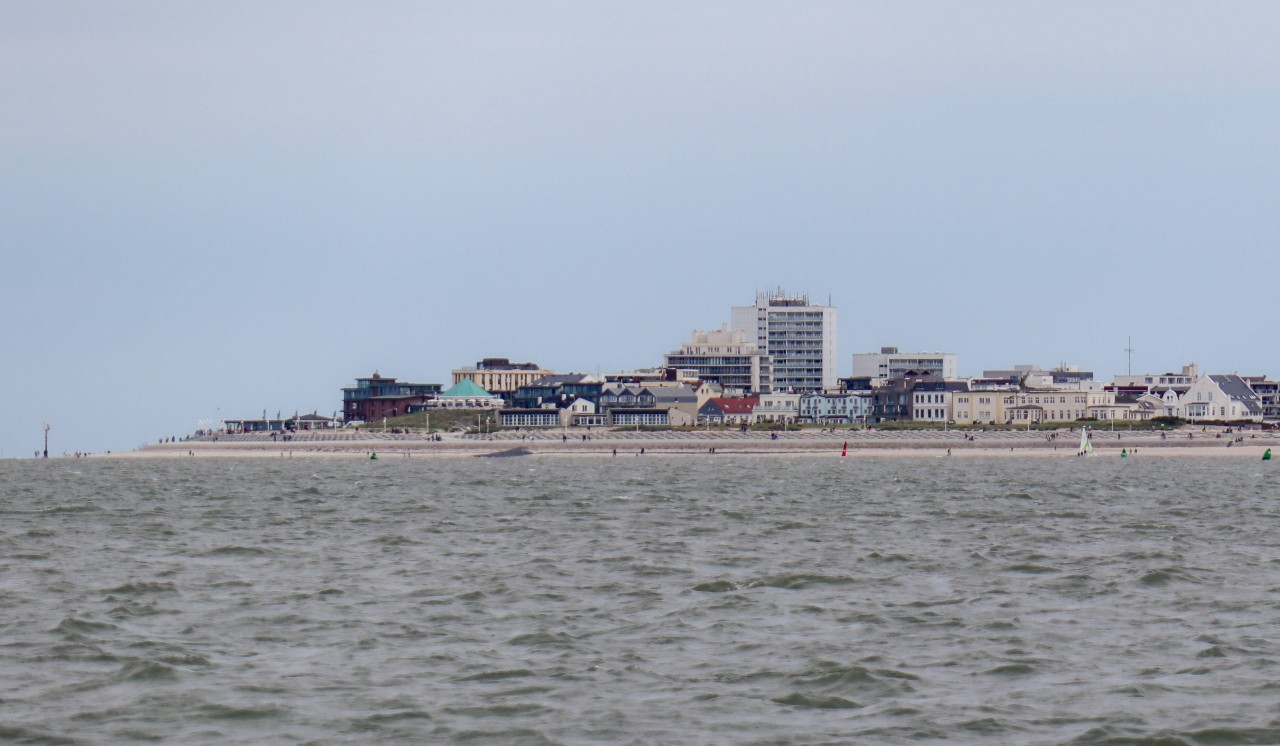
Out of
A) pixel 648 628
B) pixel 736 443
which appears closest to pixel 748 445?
pixel 736 443

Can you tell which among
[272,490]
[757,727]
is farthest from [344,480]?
[757,727]

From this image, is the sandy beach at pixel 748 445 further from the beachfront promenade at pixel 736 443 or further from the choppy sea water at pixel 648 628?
the choppy sea water at pixel 648 628

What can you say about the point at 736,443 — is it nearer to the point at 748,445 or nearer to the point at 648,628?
the point at 748,445

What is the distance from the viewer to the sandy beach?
5694 inches

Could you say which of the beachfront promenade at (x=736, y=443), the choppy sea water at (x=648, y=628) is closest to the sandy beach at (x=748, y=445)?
the beachfront promenade at (x=736, y=443)

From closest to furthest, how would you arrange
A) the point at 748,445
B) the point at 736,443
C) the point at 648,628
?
the point at 648,628 < the point at 748,445 < the point at 736,443

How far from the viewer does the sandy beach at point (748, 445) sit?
145 m

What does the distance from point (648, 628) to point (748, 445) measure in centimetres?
12757

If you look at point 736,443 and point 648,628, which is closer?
point 648,628

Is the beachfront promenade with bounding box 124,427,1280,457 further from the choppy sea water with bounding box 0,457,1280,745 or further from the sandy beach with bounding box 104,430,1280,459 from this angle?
the choppy sea water with bounding box 0,457,1280,745

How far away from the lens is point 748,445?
154 meters

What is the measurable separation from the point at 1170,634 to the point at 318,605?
1472 centimetres

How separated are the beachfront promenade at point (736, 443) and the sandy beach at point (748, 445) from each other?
9 cm

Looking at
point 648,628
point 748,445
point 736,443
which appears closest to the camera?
point 648,628
